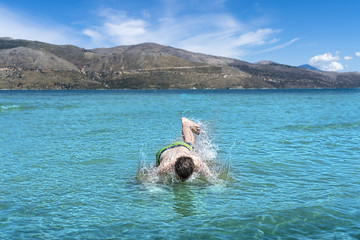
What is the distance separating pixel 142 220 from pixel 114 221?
25.7 inches

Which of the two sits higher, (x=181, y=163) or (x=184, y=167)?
(x=181, y=163)

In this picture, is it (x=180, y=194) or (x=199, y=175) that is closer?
(x=180, y=194)

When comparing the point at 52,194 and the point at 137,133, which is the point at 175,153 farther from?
the point at 137,133

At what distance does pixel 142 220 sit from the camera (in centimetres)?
741

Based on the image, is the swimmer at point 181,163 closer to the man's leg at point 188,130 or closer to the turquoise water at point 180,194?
the turquoise water at point 180,194

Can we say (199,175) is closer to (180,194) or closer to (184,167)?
(184,167)

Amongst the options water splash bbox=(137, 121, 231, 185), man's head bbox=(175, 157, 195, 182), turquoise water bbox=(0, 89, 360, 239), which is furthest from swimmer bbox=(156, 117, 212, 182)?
turquoise water bbox=(0, 89, 360, 239)

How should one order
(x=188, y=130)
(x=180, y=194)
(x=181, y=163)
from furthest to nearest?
1. (x=188, y=130)
2. (x=181, y=163)
3. (x=180, y=194)

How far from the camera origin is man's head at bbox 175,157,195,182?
32.8 ft

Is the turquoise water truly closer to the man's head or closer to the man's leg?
the man's head

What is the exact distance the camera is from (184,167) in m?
10.0

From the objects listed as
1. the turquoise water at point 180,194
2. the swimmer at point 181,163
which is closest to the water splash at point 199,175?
the turquoise water at point 180,194

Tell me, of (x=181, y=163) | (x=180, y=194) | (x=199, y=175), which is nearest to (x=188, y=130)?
(x=199, y=175)

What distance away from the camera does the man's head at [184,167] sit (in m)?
10.0
